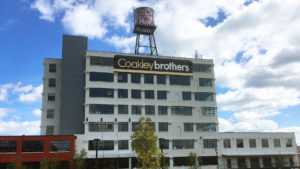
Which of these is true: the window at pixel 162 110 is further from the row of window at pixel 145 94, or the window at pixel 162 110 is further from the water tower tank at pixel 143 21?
the water tower tank at pixel 143 21

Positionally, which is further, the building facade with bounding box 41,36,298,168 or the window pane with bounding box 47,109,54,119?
the window pane with bounding box 47,109,54,119

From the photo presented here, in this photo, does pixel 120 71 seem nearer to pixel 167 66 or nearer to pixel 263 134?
pixel 167 66

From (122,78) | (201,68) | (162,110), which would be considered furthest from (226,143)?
(122,78)

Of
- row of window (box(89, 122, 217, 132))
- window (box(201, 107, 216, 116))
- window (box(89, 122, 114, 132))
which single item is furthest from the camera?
window (box(201, 107, 216, 116))

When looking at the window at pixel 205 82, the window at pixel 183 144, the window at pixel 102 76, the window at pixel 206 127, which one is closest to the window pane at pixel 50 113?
the window at pixel 102 76

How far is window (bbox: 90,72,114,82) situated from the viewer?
62.2m

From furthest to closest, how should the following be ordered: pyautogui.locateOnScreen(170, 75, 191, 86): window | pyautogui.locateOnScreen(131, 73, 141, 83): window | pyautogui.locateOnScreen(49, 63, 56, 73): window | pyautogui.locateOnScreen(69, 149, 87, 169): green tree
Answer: pyautogui.locateOnScreen(170, 75, 191, 86): window < pyautogui.locateOnScreen(49, 63, 56, 73): window < pyautogui.locateOnScreen(131, 73, 141, 83): window < pyautogui.locateOnScreen(69, 149, 87, 169): green tree

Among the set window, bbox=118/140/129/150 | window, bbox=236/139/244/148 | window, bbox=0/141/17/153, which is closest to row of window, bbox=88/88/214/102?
window, bbox=118/140/129/150

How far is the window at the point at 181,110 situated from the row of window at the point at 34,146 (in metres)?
24.5

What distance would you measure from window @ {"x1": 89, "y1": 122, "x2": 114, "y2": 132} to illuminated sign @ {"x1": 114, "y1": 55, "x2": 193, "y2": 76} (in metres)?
12.3

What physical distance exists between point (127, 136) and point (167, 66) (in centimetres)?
1930

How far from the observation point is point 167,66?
224 feet

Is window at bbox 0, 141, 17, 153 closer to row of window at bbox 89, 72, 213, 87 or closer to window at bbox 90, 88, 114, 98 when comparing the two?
window at bbox 90, 88, 114, 98

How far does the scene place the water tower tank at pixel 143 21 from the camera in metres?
71.8
